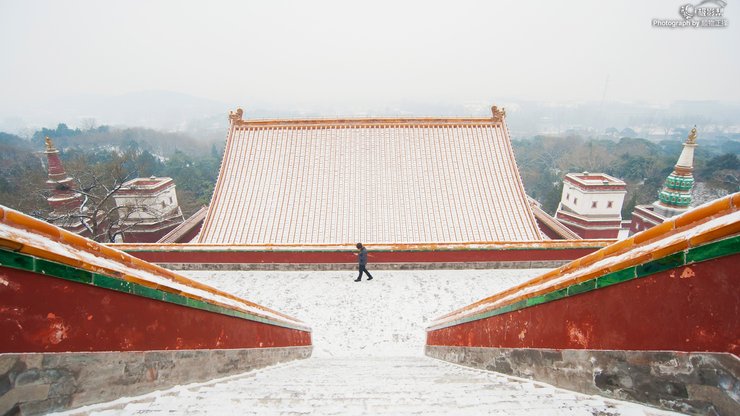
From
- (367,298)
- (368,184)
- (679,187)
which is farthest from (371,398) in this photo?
(679,187)

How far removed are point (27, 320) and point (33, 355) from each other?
19 centimetres

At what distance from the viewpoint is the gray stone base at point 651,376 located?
170cm

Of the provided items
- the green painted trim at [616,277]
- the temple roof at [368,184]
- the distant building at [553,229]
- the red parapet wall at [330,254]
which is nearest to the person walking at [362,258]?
the red parapet wall at [330,254]

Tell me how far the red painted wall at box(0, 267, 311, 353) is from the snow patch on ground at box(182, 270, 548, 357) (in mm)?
3666

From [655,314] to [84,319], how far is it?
331cm

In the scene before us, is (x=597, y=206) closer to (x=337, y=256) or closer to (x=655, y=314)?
→ (x=337, y=256)

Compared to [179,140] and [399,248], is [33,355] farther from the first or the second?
[179,140]

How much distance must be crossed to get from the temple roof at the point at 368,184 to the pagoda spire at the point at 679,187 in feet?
23.1

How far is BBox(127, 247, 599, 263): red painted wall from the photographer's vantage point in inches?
342

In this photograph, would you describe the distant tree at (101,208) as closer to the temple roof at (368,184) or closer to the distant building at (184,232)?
the distant building at (184,232)

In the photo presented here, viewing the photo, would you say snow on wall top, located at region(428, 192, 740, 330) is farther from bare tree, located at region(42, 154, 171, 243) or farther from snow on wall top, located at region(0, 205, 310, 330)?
bare tree, located at region(42, 154, 171, 243)

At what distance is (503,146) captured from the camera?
11.1m

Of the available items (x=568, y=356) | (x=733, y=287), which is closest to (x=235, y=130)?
(x=568, y=356)

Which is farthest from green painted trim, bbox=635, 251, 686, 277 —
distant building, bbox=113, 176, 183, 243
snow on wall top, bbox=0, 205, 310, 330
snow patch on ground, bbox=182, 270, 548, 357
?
distant building, bbox=113, 176, 183, 243
